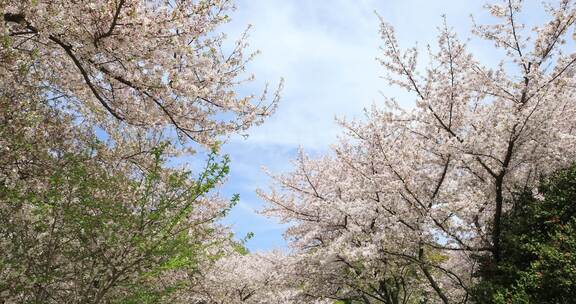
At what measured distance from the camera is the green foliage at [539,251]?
6949 millimetres

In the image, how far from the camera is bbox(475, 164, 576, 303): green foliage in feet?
22.8

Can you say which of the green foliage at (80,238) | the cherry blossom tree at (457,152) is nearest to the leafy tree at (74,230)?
the green foliage at (80,238)

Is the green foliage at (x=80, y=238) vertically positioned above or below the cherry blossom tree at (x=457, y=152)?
below

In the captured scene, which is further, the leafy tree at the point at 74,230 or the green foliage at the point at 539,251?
the green foliage at the point at 539,251

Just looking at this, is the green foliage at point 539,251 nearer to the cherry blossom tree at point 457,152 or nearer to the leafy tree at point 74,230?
the cherry blossom tree at point 457,152

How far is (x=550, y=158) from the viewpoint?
916 centimetres

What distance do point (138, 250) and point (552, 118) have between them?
7.98 metres

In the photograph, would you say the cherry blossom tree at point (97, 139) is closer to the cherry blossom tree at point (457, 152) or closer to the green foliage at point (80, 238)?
the green foliage at point (80, 238)

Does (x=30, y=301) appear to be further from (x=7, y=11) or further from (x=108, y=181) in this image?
(x=7, y=11)

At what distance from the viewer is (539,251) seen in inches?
296

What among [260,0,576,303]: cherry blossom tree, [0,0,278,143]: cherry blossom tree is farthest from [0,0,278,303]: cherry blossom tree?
[260,0,576,303]: cherry blossom tree

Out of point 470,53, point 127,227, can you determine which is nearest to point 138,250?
point 127,227

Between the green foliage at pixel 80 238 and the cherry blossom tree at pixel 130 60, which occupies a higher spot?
the cherry blossom tree at pixel 130 60

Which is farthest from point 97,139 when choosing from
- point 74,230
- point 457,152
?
point 457,152
